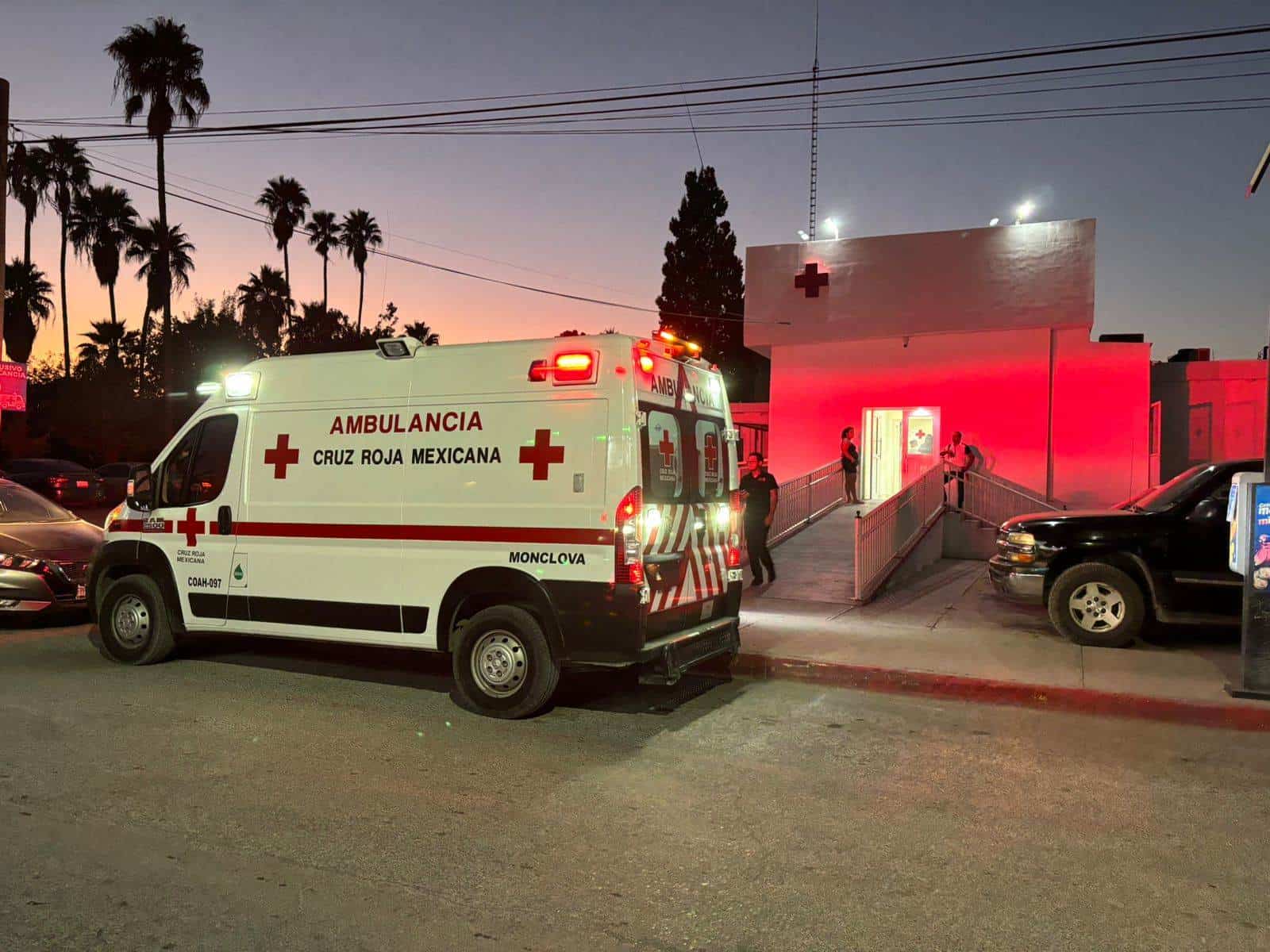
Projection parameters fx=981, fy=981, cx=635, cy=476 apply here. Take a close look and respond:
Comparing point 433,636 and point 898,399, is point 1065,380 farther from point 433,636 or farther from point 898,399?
point 433,636

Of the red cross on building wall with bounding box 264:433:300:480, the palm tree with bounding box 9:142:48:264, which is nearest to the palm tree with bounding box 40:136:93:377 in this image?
the palm tree with bounding box 9:142:48:264

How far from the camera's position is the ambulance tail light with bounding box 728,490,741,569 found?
25.8 ft

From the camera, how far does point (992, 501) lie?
17.8m

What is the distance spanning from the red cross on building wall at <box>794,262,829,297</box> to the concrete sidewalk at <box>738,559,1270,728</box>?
31.2 ft

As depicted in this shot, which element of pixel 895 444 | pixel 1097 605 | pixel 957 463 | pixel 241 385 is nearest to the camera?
pixel 241 385

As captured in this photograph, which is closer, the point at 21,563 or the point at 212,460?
the point at 212,460

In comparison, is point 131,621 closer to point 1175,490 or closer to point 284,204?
point 1175,490

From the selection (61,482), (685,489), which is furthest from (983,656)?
(61,482)

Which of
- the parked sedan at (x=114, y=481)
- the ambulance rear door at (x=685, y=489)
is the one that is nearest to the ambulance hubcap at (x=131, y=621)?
the ambulance rear door at (x=685, y=489)

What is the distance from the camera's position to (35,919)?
11.9ft

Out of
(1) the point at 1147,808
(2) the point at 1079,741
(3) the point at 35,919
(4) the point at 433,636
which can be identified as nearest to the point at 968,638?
(2) the point at 1079,741

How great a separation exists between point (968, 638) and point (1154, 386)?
11728 millimetres

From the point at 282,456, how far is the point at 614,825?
4484 mm

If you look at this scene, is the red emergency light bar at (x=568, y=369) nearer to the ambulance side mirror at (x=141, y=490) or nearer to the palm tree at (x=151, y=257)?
the ambulance side mirror at (x=141, y=490)
